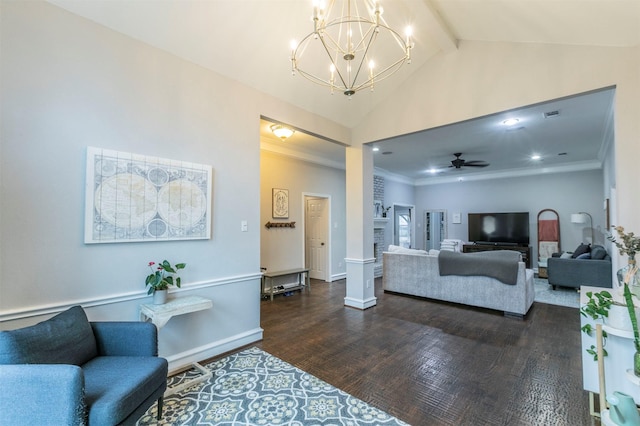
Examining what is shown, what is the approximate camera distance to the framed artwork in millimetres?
5754

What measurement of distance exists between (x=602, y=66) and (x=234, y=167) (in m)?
3.68

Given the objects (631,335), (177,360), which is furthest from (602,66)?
(177,360)

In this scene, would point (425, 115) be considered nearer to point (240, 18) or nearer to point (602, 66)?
point (602, 66)

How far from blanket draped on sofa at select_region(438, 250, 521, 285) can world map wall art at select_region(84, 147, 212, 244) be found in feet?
12.8

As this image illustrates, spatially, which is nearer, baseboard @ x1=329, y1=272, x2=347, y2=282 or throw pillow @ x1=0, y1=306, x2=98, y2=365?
throw pillow @ x1=0, y1=306, x2=98, y2=365

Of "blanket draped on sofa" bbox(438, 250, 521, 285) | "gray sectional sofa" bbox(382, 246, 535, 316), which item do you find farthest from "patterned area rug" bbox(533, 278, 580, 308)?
"blanket draped on sofa" bbox(438, 250, 521, 285)

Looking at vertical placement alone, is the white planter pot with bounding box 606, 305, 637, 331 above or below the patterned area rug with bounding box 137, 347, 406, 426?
above

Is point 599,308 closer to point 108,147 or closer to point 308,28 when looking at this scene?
point 308,28

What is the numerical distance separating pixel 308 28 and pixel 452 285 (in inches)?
173

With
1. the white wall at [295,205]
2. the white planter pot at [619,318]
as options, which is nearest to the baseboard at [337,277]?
the white wall at [295,205]

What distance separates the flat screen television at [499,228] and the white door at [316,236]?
488 cm

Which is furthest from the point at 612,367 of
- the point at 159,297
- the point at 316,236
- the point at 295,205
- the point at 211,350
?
the point at 316,236

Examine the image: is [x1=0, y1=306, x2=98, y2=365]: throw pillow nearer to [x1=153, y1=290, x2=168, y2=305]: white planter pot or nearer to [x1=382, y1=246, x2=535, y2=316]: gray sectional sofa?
[x1=153, y1=290, x2=168, y2=305]: white planter pot

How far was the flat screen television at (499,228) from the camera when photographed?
306 inches
